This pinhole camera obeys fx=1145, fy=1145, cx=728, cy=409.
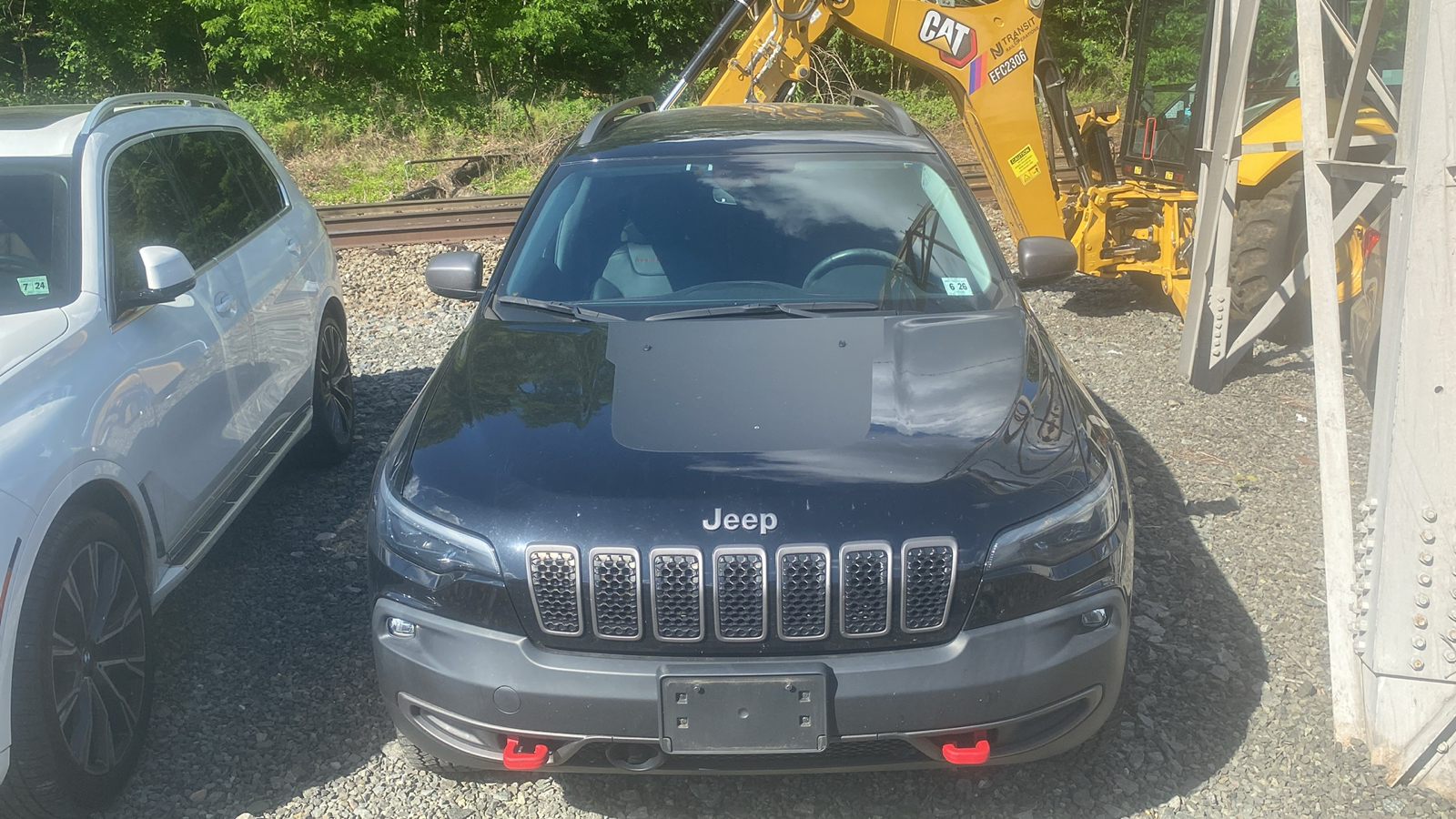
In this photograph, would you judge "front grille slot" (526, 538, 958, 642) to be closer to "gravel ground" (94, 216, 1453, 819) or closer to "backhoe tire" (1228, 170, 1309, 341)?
"gravel ground" (94, 216, 1453, 819)

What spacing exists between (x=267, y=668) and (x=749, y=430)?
6.83ft

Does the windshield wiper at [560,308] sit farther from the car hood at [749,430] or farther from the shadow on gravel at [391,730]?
the shadow on gravel at [391,730]

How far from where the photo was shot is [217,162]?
493 cm

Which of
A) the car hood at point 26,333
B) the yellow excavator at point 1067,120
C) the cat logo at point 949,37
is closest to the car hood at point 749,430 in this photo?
the car hood at point 26,333

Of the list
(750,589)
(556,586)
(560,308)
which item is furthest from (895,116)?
(556,586)

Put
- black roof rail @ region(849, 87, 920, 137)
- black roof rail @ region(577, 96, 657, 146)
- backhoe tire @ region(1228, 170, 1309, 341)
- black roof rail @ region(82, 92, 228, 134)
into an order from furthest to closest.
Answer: backhoe tire @ region(1228, 170, 1309, 341), black roof rail @ region(577, 96, 657, 146), black roof rail @ region(849, 87, 920, 137), black roof rail @ region(82, 92, 228, 134)

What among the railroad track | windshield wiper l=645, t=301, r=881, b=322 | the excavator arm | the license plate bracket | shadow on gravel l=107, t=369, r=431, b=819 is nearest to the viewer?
the license plate bracket

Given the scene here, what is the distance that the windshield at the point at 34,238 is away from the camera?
3.47 m

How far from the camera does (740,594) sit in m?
2.60

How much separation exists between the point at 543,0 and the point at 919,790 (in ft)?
66.5

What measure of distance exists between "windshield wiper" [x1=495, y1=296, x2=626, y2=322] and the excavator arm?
3.76 meters

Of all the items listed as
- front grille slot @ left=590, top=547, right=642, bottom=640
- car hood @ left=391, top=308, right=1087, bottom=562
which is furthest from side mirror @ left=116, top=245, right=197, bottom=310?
front grille slot @ left=590, top=547, right=642, bottom=640

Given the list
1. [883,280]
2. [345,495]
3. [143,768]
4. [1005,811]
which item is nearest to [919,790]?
[1005,811]

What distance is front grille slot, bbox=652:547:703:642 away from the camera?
2594 millimetres
